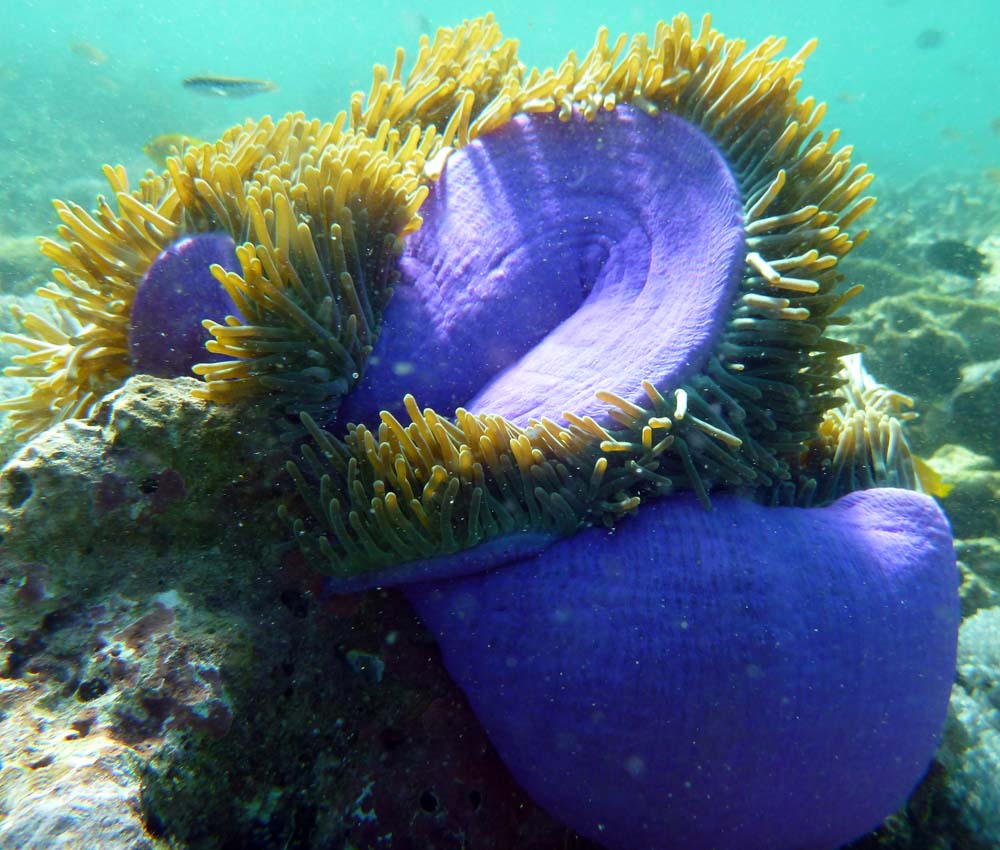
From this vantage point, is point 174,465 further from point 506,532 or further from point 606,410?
point 606,410

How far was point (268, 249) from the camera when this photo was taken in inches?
61.9

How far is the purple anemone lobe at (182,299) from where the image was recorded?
1.87 m

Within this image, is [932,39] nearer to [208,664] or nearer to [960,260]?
[960,260]

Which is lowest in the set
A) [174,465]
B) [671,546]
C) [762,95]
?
[671,546]

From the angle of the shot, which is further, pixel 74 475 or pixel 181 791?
pixel 74 475

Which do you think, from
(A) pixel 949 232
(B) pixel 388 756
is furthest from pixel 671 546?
(A) pixel 949 232

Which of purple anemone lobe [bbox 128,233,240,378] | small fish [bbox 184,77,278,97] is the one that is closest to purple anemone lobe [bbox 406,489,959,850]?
purple anemone lobe [bbox 128,233,240,378]

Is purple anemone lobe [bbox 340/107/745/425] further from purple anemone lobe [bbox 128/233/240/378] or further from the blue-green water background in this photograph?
the blue-green water background

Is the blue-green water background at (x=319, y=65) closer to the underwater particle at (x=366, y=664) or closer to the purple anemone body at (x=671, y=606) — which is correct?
the purple anemone body at (x=671, y=606)

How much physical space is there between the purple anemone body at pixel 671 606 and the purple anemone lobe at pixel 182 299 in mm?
509

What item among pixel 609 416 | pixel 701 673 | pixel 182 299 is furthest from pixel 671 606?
pixel 182 299

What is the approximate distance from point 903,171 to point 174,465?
28.7 metres

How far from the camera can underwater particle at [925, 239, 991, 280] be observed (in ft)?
22.8

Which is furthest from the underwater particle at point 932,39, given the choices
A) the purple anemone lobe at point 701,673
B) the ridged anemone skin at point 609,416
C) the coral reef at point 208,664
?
the coral reef at point 208,664
